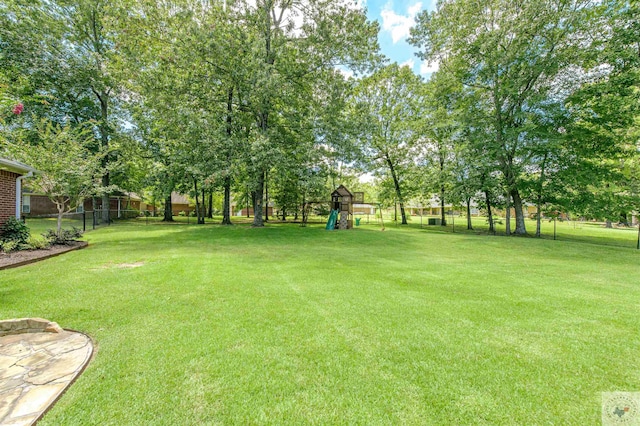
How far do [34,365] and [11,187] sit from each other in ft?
31.2

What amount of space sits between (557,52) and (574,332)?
17.0 metres

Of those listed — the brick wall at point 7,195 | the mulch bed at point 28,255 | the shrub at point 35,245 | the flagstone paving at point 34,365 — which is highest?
the brick wall at point 7,195

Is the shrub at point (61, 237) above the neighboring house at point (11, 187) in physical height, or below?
below

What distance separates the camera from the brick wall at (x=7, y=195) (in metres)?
8.12

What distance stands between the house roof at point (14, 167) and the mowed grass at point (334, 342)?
3.46 metres

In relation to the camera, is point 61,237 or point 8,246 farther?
point 61,237

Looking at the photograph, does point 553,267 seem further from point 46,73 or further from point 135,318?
point 46,73

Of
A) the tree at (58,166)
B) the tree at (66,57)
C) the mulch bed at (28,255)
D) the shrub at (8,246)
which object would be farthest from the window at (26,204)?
the shrub at (8,246)

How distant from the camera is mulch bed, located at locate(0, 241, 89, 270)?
630cm

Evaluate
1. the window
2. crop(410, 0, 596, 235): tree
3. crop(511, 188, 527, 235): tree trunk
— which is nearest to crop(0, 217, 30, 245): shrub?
crop(410, 0, 596, 235): tree

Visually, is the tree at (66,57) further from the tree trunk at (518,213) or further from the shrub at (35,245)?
the tree trunk at (518,213)

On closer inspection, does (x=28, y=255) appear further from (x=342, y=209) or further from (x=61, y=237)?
(x=342, y=209)

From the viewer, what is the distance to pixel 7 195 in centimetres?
832

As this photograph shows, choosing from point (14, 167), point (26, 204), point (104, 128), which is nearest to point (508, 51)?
point (14, 167)
